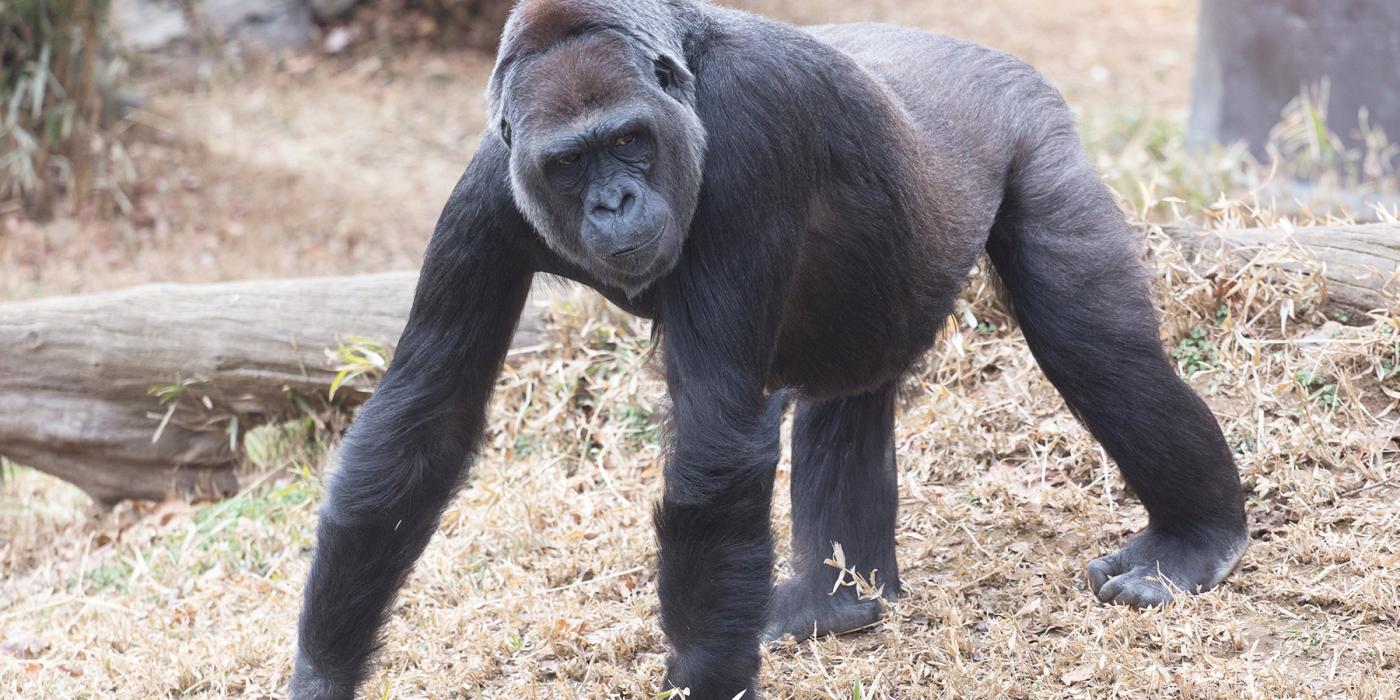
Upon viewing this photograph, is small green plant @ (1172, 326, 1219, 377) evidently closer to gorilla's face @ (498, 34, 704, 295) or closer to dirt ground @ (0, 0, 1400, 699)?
dirt ground @ (0, 0, 1400, 699)

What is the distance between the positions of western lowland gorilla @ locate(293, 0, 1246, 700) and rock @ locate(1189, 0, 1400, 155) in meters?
4.79

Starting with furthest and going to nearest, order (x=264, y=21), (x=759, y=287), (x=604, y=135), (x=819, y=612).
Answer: (x=264, y=21), (x=819, y=612), (x=759, y=287), (x=604, y=135)

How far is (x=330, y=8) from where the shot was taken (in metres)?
13.1

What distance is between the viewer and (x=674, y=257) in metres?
3.27

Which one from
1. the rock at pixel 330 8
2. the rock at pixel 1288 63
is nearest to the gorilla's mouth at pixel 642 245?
the rock at pixel 1288 63

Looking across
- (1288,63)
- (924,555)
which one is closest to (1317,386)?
(924,555)

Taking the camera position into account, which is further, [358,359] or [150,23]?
[150,23]

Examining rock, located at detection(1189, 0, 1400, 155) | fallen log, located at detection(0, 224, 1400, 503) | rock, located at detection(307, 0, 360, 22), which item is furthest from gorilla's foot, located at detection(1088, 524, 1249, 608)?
rock, located at detection(307, 0, 360, 22)

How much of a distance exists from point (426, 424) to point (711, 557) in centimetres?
84

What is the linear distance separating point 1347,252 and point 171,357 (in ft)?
15.5

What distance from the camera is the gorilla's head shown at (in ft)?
10.4

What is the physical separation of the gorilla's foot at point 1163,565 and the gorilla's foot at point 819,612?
0.69 metres

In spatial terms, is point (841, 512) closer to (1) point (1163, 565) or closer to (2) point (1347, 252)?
(1) point (1163, 565)

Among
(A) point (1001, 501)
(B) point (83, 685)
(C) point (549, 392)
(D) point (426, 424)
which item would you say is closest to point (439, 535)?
(C) point (549, 392)
